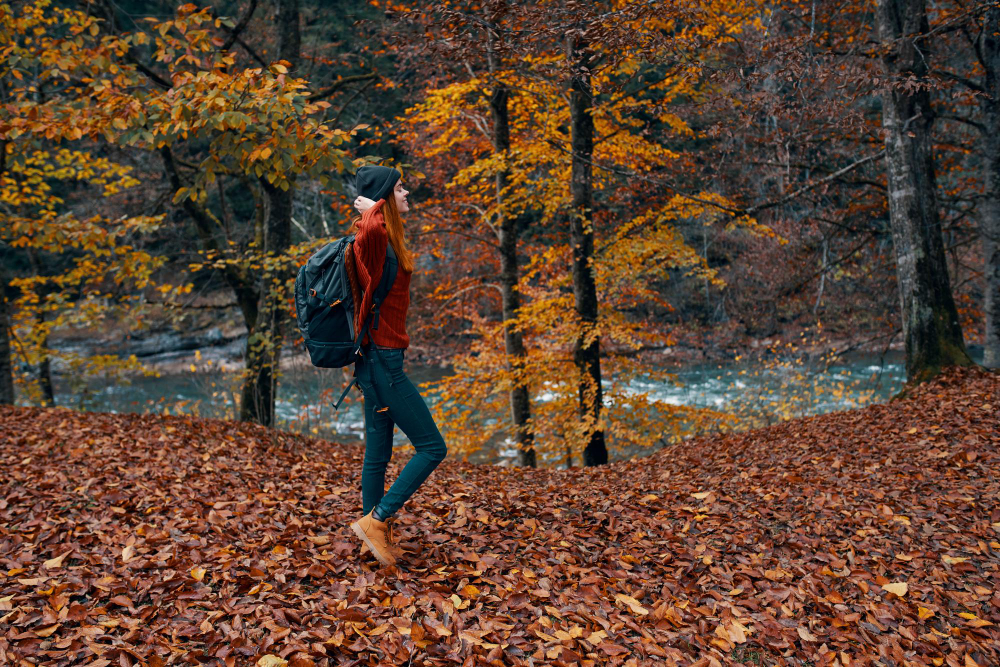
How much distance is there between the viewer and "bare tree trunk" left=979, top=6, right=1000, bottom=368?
8.20 m

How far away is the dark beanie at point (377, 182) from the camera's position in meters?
3.29

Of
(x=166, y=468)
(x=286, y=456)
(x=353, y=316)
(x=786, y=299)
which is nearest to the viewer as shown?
(x=353, y=316)

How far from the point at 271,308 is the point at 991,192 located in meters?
9.27

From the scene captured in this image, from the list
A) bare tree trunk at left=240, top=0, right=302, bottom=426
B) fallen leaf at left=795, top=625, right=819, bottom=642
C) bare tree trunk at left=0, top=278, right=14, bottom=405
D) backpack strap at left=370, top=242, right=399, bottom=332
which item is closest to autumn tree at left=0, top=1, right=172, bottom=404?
bare tree trunk at left=0, top=278, right=14, bottom=405

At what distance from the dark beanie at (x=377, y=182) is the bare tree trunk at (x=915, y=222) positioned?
659cm

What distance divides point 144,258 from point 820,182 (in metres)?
8.35

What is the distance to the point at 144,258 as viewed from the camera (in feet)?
26.1

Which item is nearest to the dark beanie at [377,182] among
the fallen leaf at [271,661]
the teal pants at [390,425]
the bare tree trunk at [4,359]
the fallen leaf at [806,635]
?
the teal pants at [390,425]

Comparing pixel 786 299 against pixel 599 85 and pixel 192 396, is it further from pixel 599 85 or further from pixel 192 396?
pixel 192 396

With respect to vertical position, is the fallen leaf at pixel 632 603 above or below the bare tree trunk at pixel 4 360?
below

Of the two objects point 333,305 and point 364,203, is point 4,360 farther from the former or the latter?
point 364,203

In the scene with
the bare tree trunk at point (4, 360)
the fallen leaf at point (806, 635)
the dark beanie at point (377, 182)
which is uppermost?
the dark beanie at point (377, 182)

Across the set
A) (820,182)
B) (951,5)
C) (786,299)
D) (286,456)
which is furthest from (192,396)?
(951,5)

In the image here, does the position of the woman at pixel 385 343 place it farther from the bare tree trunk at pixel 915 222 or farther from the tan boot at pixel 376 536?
the bare tree trunk at pixel 915 222
